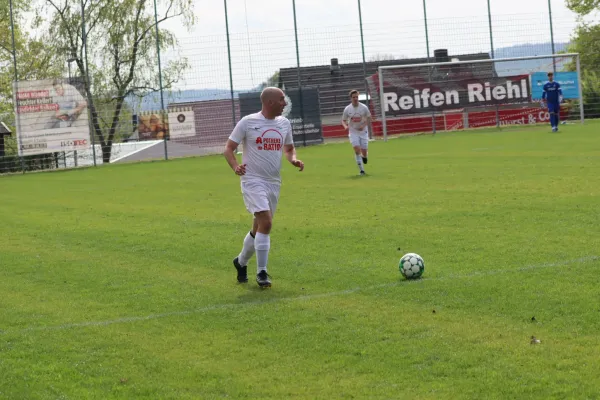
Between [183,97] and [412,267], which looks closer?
[412,267]

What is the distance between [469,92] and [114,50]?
15558 mm

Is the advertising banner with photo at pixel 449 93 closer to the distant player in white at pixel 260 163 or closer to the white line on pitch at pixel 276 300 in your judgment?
the distant player in white at pixel 260 163

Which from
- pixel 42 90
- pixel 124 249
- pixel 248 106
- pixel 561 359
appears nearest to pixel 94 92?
pixel 42 90

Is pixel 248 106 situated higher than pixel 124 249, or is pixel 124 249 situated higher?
pixel 248 106

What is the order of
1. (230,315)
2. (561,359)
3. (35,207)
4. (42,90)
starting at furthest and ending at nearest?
(42,90) < (35,207) < (230,315) < (561,359)

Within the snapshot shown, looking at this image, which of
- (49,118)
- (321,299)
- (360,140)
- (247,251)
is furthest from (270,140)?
(49,118)

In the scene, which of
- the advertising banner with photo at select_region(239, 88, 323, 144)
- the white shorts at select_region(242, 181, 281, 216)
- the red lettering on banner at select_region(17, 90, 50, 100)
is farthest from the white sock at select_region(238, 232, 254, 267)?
the advertising banner with photo at select_region(239, 88, 323, 144)

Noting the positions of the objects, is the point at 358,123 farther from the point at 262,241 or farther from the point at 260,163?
the point at 262,241

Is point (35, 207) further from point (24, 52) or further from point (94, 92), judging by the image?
point (24, 52)

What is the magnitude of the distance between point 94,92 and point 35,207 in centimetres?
2040

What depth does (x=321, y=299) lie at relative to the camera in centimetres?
836

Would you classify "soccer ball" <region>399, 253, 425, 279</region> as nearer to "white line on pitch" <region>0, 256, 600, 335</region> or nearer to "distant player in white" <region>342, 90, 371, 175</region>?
"white line on pitch" <region>0, 256, 600, 335</region>

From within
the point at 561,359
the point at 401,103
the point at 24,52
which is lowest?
the point at 561,359

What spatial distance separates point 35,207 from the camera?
19406 mm
